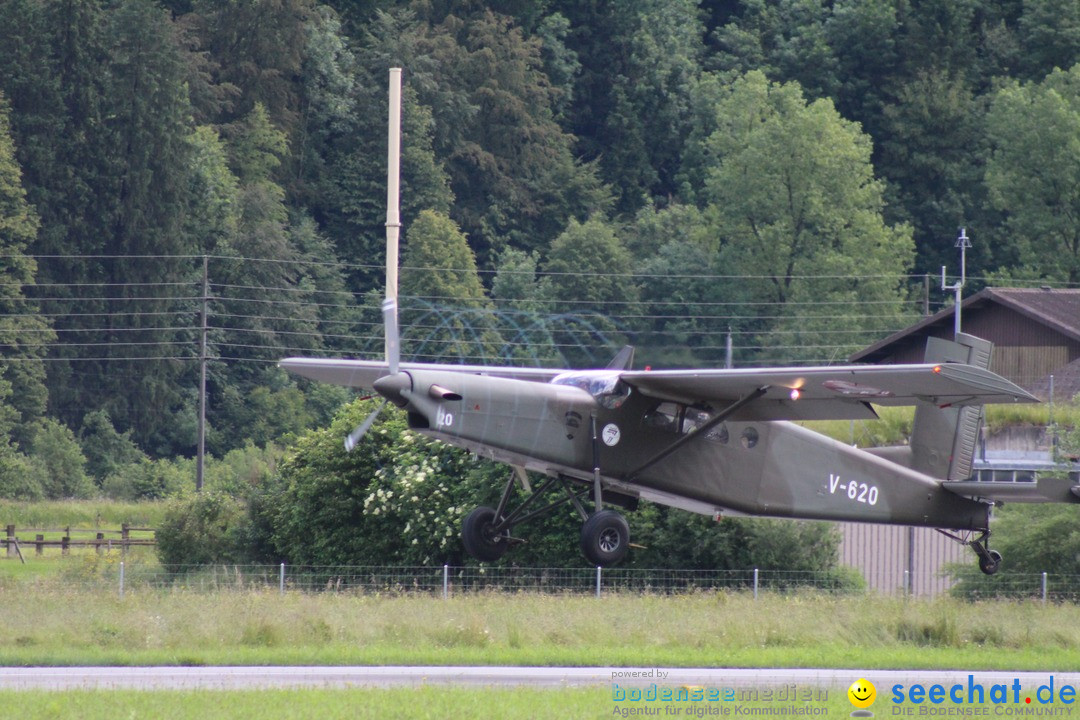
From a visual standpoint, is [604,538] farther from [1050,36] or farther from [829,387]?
[1050,36]

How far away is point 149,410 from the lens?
6906 centimetres

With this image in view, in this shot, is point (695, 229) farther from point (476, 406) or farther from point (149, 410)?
point (476, 406)

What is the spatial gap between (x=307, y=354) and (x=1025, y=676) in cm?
4269

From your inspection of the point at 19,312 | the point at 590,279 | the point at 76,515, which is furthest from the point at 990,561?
the point at 19,312

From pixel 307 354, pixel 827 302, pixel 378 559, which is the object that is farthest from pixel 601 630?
pixel 827 302

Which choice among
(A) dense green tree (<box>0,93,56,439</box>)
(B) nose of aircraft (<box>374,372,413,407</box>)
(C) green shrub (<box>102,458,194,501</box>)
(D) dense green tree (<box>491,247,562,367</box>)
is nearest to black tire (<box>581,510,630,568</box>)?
(B) nose of aircraft (<box>374,372,413,407</box>)

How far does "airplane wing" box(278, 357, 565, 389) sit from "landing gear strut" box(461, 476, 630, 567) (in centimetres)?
178

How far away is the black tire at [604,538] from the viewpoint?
20.7 metres

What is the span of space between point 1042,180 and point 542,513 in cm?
5913

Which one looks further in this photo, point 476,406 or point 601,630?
point 601,630

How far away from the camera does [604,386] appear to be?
2158 centimetres

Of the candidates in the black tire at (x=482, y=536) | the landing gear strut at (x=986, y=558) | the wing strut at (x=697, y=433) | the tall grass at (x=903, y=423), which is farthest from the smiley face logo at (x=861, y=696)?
the tall grass at (x=903, y=423)

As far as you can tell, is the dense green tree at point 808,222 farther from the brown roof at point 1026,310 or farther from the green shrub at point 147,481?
the green shrub at point 147,481

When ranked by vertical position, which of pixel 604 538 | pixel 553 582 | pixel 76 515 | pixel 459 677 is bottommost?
pixel 76 515
